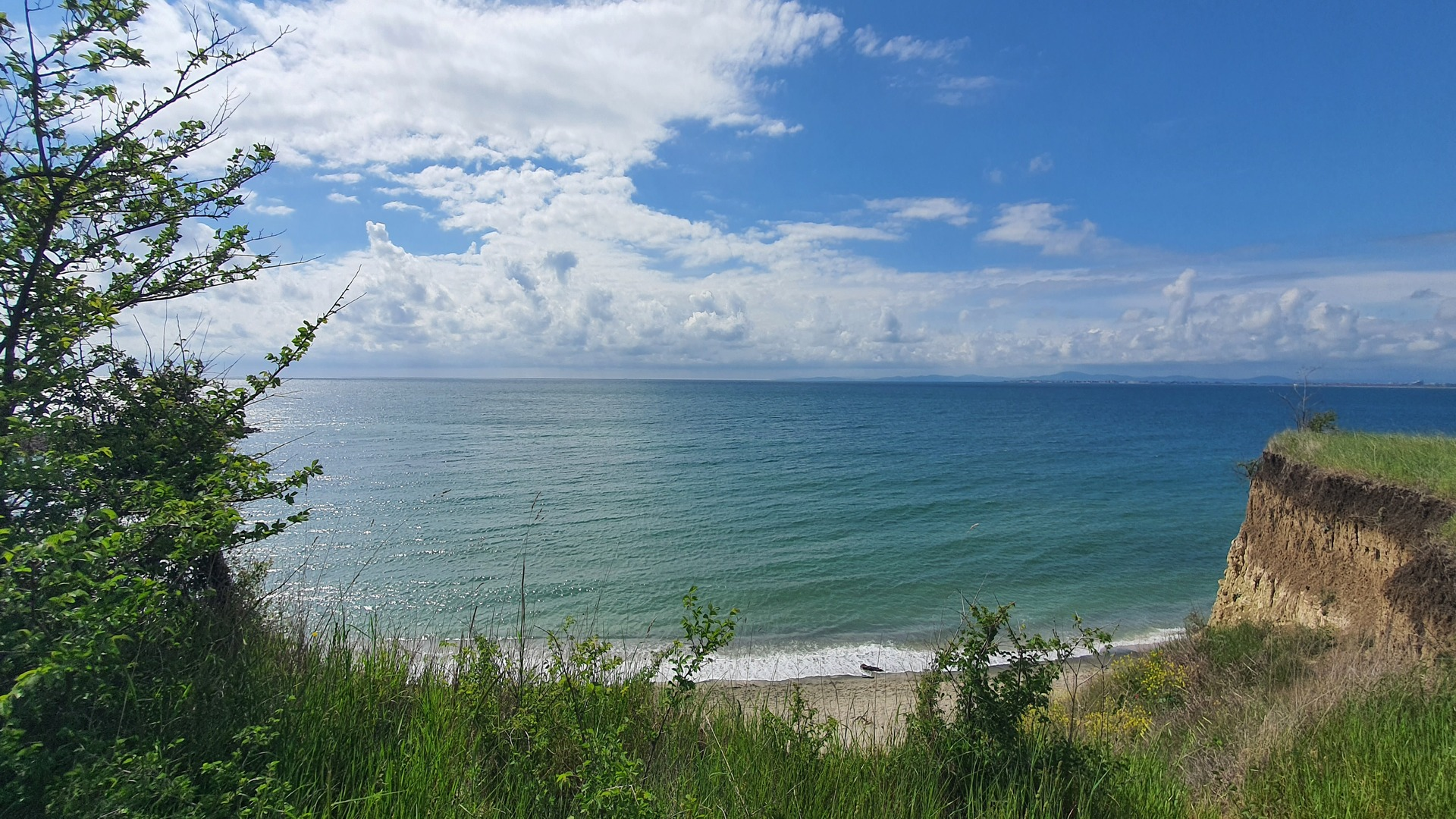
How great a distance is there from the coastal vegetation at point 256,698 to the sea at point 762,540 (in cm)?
87

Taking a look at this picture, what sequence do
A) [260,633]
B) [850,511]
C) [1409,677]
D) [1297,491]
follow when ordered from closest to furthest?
[260,633] → [1409,677] → [1297,491] → [850,511]

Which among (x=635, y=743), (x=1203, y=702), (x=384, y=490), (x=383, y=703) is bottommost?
(x=384, y=490)

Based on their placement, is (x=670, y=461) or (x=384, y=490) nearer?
(x=384, y=490)

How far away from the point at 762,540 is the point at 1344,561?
17600mm

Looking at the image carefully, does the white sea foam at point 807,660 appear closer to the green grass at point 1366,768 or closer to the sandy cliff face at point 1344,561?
the sandy cliff face at point 1344,561

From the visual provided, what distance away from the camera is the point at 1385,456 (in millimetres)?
12367

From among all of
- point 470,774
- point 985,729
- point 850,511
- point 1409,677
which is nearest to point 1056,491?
point 850,511

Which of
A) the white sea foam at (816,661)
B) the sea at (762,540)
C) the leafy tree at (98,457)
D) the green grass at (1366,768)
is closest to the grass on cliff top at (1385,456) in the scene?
the sea at (762,540)

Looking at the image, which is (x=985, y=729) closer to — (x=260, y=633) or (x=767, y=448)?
(x=260, y=633)

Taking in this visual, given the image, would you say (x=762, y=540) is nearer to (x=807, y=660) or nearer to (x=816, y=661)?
(x=807, y=660)

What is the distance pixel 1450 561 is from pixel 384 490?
133 feet

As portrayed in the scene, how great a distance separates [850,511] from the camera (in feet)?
103

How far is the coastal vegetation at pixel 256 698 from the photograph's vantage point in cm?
310

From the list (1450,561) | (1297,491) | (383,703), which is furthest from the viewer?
(1297,491)
